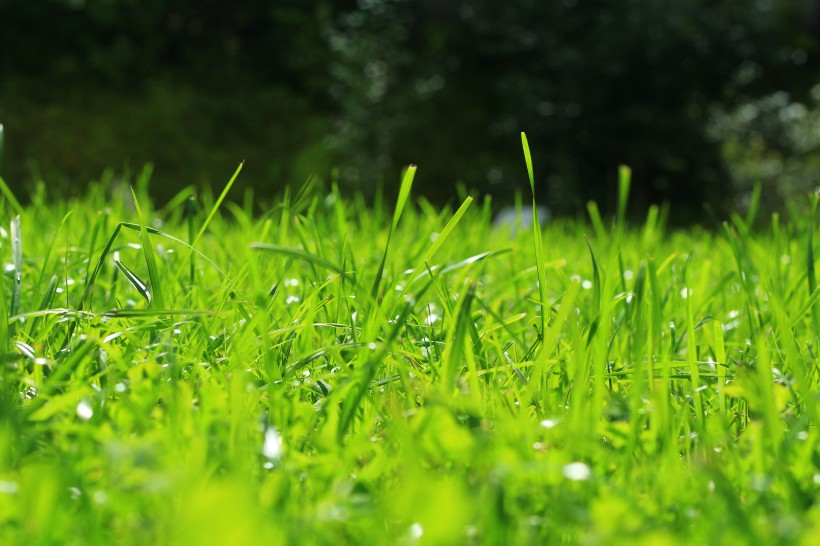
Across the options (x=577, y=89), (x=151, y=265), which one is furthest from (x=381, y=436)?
(x=577, y=89)

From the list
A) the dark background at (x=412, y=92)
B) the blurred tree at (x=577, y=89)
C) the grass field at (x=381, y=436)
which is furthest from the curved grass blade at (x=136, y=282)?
the blurred tree at (x=577, y=89)

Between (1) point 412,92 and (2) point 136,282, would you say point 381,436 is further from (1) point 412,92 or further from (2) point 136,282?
(1) point 412,92

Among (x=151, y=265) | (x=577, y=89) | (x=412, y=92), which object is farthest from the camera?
(x=412, y=92)

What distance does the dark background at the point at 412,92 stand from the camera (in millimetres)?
8445

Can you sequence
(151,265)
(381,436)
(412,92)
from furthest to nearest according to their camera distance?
(412,92) → (151,265) → (381,436)

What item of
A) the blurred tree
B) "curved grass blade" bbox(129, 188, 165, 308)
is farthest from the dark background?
"curved grass blade" bbox(129, 188, 165, 308)

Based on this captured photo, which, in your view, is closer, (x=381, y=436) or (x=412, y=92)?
(x=381, y=436)

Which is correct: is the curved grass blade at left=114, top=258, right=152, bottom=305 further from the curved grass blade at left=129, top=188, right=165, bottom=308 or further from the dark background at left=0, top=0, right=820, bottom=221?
the dark background at left=0, top=0, right=820, bottom=221

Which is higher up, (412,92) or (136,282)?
(136,282)

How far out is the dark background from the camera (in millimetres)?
8445

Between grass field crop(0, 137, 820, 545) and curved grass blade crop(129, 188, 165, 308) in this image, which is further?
curved grass blade crop(129, 188, 165, 308)

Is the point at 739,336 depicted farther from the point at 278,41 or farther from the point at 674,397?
the point at 278,41

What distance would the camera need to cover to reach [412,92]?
962cm

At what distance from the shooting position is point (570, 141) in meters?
8.53
